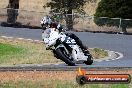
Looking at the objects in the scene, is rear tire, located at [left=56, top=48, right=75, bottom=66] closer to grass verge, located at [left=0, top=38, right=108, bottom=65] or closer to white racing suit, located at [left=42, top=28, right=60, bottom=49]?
white racing suit, located at [left=42, top=28, right=60, bottom=49]

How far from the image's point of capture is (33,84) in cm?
1294

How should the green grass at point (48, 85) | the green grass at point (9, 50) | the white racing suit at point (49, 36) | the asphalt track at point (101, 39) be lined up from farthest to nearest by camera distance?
1. the asphalt track at point (101, 39)
2. the green grass at point (9, 50)
3. the green grass at point (48, 85)
4. the white racing suit at point (49, 36)

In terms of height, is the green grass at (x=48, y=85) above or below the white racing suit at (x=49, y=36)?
below

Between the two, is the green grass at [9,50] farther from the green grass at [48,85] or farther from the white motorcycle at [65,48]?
the white motorcycle at [65,48]

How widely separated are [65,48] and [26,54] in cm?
1287

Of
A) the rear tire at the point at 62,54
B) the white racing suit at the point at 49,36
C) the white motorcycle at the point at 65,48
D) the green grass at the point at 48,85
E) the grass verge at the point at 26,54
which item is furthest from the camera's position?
the grass verge at the point at 26,54

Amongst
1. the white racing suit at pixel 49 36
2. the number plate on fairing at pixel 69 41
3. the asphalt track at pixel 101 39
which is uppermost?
the white racing suit at pixel 49 36

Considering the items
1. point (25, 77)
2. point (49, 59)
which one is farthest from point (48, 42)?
point (49, 59)

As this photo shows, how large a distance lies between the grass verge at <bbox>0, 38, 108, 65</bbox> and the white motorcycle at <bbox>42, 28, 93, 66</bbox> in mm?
8778

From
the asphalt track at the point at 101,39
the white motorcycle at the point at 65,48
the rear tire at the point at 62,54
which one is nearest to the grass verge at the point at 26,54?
the asphalt track at the point at 101,39

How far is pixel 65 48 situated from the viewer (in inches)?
519

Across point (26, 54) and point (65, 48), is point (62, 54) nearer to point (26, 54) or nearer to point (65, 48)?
point (65, 48)

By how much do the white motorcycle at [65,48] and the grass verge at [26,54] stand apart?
346 inches

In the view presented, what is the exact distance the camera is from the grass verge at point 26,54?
22719 mm
